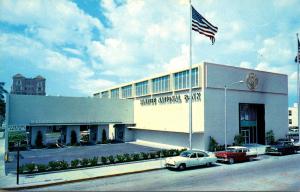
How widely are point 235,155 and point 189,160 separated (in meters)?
6.09

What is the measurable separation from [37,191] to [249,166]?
18119 mm

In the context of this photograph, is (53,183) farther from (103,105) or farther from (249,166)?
(103,105)

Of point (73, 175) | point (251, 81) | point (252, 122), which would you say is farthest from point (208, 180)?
point (252, 122)

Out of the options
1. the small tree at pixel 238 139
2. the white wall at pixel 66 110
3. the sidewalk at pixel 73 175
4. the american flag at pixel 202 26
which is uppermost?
the american flag at pixel 202 26

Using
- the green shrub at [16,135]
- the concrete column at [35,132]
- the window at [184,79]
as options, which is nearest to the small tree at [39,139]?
the concrete column at [35,132]

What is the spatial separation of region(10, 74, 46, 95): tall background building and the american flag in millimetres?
158154

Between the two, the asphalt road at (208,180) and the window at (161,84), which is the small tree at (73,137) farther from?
the asphalt road at (208,180)

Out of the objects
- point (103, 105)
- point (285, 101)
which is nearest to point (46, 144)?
point (103, 105)

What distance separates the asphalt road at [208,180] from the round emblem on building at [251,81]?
56.9 ft

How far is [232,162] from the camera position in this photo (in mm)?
28969

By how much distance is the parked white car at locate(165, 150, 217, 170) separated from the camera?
25.0 m

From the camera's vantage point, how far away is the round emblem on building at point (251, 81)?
140ft

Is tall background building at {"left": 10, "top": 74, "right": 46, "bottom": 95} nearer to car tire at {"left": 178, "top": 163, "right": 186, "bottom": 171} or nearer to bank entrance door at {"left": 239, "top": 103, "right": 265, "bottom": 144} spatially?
bank entrance door at {"left": 239, "top": 103, "right": 265, "bottom": 144}

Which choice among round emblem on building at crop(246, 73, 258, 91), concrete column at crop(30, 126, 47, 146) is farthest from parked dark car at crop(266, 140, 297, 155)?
concrete column at crop(30, 126, 47, 146)
